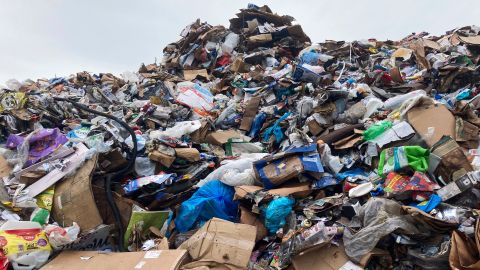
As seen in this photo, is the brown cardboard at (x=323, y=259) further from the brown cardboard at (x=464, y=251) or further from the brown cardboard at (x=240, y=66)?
the brown cardboard at (x=240, y=66)

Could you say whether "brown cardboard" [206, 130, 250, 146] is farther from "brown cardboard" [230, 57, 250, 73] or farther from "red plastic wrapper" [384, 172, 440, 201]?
"brown cardboard" [230, 57, 250, 73]

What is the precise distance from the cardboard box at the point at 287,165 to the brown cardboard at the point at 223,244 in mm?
631

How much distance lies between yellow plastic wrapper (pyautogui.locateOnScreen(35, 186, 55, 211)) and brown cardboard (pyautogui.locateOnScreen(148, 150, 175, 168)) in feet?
3.40

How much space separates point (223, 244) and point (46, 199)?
167cm

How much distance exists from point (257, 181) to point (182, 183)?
78 centimetres

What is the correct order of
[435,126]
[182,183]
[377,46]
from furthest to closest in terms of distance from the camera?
[377,46] → [182,183] → [435,126]

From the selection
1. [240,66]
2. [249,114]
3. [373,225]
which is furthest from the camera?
[240,66]

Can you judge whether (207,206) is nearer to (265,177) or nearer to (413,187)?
(265,177)

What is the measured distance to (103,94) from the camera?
6855 mm

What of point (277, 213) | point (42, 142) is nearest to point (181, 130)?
point (42, 142)

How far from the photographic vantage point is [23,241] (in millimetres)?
2676

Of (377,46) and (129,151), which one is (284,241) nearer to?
(129,151)

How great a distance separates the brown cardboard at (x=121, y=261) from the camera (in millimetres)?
2482

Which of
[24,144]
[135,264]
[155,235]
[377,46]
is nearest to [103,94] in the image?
[24,144]
